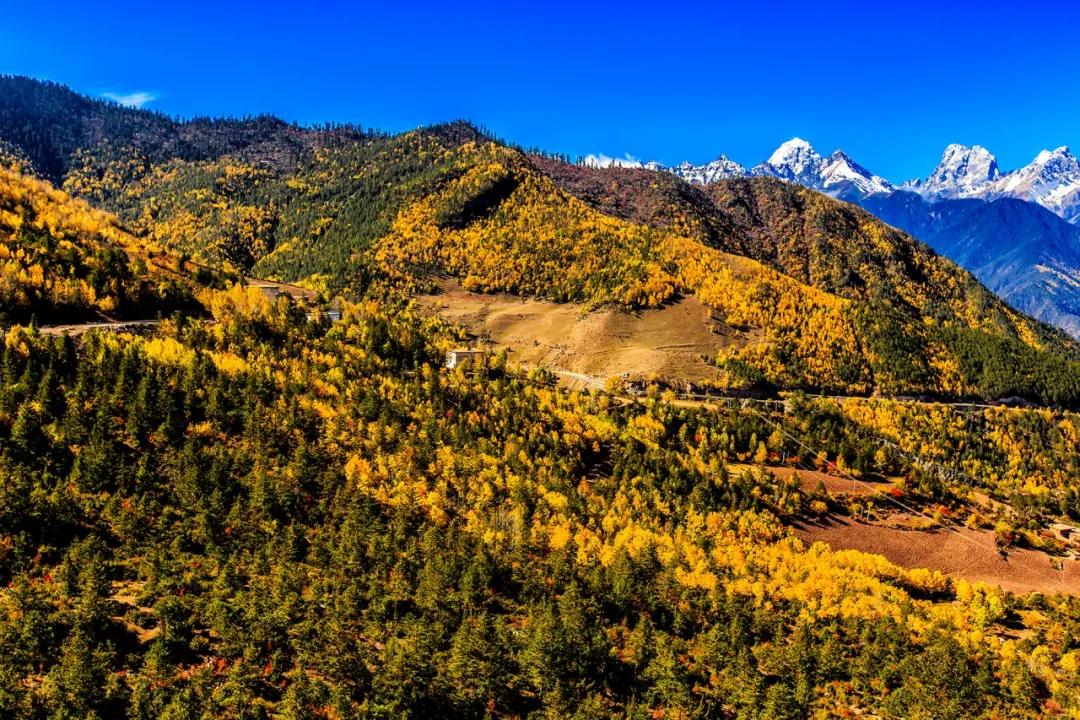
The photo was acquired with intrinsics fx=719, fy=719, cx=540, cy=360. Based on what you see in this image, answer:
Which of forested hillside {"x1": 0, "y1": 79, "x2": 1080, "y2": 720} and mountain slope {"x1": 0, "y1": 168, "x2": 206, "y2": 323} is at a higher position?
mountain slope {"x1": 0, "y1": 168, "x2": 206, "y2": 323}

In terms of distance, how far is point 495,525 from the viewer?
136125mm

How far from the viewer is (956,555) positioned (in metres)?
166

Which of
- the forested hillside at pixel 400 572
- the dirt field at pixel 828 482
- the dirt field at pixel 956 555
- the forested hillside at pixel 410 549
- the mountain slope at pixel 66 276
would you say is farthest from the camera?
the dirt field at pixel 828 482

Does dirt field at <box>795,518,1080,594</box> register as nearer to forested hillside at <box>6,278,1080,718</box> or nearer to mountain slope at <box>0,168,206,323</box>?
forested hillside at <box>6,278,1080,718</box>

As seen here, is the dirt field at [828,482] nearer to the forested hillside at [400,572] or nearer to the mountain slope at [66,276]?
the forested hillside at [400,572]

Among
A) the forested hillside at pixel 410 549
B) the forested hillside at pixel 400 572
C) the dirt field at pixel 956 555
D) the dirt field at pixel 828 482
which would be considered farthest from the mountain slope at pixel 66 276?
the dirt field at pixel 956 555

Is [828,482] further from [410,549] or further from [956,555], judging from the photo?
[410,549]

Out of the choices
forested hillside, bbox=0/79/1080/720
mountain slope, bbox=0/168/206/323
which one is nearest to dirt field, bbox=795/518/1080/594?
forested hillside, bbox=0/79/1080/720

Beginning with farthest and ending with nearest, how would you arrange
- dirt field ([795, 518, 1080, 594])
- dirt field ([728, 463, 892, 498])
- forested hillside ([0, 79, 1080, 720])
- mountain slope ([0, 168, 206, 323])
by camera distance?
dirt field ([728, 463, 892, 498]) → mountain slope ([0, 168, 206, 323]) → dirt field ([795, 518, 1080, 594]) → forested hillside ([0, 79, 1080, 720])

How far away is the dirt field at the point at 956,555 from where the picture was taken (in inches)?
6211

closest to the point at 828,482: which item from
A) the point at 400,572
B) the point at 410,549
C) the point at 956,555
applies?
the point at 956,555

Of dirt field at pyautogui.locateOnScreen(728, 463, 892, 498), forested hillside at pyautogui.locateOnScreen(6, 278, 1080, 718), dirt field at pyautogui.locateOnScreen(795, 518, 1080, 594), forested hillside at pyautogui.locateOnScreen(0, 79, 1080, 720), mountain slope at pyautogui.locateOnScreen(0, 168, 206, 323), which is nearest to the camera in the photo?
forested hillside at pyautogui.locateOnScreen(6, 278, 1080, 718)

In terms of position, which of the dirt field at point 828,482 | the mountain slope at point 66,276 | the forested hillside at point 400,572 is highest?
the mountain slope at point 66,276

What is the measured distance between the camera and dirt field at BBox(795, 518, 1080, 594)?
6211 inches
